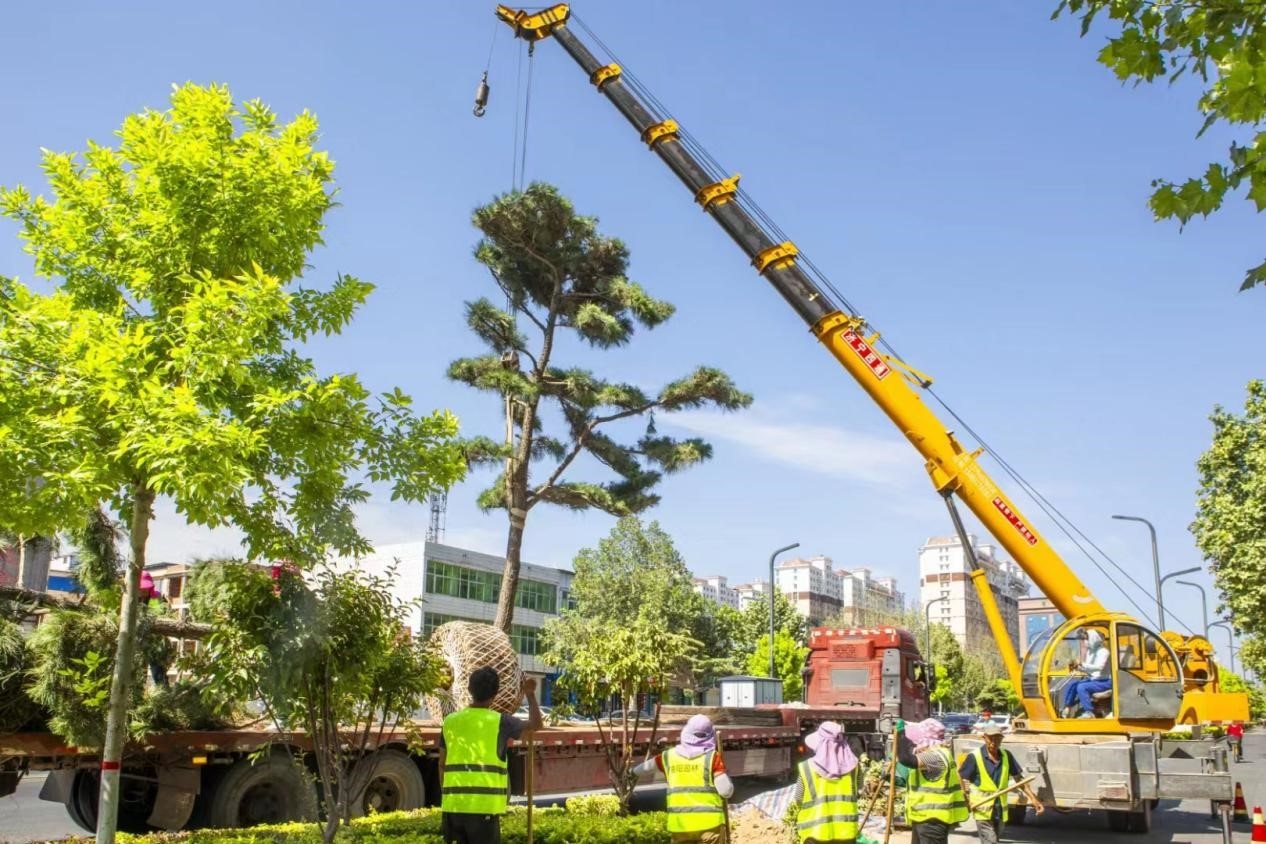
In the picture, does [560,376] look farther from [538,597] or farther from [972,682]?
[972,682]

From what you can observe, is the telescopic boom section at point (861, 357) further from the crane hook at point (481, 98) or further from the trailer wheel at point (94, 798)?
the trailer wheel at point (94, 798)

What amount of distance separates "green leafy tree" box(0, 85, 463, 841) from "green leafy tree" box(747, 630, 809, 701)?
46.7 meters

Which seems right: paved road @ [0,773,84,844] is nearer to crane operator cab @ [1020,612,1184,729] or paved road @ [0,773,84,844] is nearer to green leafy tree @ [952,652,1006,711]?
crane operator cab @ [1020,612,1184,729]

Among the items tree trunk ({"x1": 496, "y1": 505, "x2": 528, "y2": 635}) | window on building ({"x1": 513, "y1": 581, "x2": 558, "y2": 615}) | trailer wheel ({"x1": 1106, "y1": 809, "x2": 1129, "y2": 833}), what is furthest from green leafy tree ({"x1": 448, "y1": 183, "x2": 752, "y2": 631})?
window on building ({"x1": 513, "y1": 581, "x2": 558, "y2": 615})

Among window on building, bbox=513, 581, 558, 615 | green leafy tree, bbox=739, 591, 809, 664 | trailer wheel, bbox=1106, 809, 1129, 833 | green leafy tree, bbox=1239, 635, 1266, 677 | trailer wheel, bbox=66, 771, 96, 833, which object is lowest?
trailer wheel, bbox=1106, 809, 1129, 833

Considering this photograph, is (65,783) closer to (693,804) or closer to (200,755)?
(200,755)

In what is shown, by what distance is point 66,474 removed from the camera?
6773 millimetres

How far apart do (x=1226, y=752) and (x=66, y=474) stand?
12672 millimetres

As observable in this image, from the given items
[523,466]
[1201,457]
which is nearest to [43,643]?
[523,466]

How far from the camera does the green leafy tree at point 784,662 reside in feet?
Answer: 175

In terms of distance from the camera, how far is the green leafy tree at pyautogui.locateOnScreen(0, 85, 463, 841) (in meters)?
6.85

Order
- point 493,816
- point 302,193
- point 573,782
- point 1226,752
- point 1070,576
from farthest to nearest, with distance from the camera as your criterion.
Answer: point 1070,576
point 573,782
point 1226,752
point 302,193
point 493,816

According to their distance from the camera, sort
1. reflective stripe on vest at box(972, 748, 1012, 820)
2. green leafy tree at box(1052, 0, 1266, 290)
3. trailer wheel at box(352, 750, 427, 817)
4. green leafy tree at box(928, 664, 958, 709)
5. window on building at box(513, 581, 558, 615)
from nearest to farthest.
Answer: green leafy tree at box(1052, 0, 1266, 290), reflective stripe on vest at box(972, 748, 1012, 820), trailer wheel at box(352, 750, 427, 817), green leafy tree at box(928, 664, 958, 709), window on building at box(513, 581, 558, 615)

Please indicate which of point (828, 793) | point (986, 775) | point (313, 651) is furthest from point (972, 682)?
point (313, 651)
